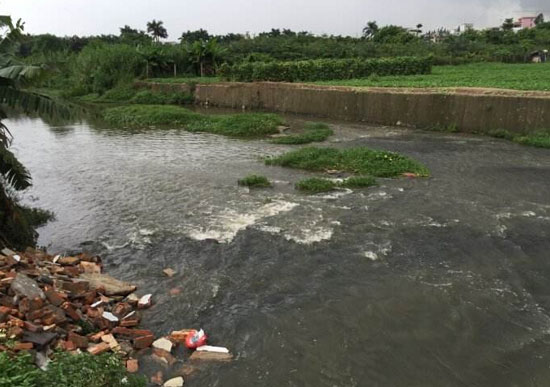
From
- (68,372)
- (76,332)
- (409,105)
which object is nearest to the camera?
(68,372)

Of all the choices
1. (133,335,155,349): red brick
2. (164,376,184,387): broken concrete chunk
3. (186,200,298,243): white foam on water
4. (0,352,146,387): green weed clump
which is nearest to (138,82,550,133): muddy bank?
(186,200,298,243): white foam on water

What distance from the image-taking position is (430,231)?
30.2 ft

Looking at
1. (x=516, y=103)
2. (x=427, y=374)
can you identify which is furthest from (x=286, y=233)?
(x=516, y=103)

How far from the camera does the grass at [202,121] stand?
21406mm

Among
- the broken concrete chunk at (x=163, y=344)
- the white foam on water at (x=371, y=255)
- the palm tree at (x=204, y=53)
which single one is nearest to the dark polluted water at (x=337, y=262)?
the white foam on water at (x=371, y=255)

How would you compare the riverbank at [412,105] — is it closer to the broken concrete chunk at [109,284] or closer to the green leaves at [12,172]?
the broken concrete chunk at [109,284]

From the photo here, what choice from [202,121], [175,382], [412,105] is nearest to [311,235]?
[175,382]

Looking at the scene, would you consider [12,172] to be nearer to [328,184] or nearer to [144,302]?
[144,302]

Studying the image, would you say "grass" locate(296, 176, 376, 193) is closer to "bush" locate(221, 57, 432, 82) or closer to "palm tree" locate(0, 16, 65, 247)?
"palm tree" locate(0, 16, 65, 247)

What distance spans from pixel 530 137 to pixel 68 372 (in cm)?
1698

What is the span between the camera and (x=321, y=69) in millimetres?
33250

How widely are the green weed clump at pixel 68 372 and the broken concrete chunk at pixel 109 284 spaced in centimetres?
233

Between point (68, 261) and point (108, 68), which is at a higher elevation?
point (108, 68)

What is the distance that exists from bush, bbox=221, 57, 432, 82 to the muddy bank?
2.85 metres
